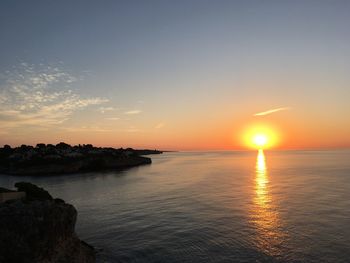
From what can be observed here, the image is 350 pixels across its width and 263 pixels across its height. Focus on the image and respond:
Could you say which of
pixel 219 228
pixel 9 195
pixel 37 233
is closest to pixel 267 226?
pixel 219 228

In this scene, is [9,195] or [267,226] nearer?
[9,195]

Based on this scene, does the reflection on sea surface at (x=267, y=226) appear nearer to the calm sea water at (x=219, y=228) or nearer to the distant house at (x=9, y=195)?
the calm sea water at (x=219, y=228)

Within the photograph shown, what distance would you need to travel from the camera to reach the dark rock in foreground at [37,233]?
1780 cm

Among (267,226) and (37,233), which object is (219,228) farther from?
(37,233)

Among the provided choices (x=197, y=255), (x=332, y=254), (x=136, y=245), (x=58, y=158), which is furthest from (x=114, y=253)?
(x=58, y=158)

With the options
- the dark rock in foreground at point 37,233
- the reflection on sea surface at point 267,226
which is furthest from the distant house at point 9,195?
the reflection on sea surface at point 267,226

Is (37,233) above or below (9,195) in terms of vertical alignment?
below

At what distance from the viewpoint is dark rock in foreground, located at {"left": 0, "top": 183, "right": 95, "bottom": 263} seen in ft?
58.4

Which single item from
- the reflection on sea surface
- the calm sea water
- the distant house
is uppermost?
the distant house

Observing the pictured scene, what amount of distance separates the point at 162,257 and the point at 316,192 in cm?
4492

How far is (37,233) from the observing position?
18.7 m

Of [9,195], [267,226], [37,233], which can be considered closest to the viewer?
[37,233]

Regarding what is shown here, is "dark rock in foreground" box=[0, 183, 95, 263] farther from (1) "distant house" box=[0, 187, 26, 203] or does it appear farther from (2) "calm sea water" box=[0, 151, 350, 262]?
(1) "distant house" box=[0, 187, 26, 203]

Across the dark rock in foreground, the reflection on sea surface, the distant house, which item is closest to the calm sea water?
the reflection on sea surface
